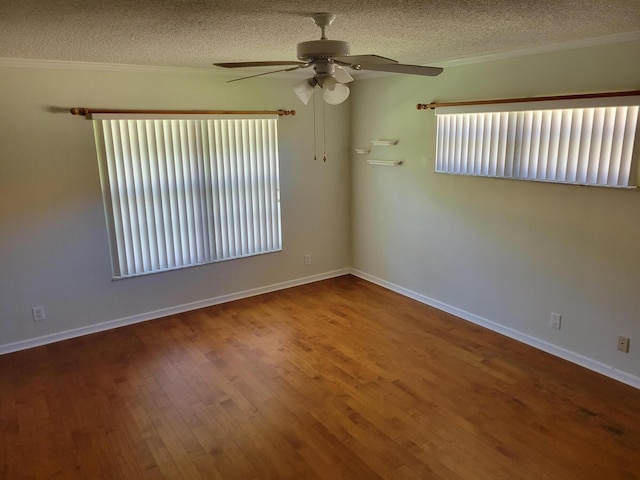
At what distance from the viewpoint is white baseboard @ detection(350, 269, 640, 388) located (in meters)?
3.27

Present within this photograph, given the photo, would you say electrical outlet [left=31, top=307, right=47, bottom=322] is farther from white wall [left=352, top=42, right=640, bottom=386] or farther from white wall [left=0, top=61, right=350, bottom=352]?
white wall [left=352, top=42, right=640, bottom=386]

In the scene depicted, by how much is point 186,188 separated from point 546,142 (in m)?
3.09

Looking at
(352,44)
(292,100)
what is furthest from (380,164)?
(352,44)

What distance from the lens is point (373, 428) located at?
281 centimetres

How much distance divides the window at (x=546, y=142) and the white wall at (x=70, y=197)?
1.75 m

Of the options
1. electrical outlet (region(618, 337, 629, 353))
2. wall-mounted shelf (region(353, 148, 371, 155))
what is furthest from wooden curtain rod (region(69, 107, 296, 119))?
electrical outlet (region(618, 337, 629, 353))

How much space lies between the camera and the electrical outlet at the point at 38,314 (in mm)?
3877

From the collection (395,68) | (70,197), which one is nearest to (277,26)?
(395,68)

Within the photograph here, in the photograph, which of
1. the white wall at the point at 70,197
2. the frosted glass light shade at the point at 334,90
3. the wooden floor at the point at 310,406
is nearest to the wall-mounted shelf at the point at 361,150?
the white wall at the point at 70,197

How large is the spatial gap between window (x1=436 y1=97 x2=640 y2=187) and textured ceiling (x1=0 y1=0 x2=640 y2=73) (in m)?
0.48

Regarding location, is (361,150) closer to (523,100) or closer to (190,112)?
(190,112)

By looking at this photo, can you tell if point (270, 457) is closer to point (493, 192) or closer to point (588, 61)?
point (493, 192)

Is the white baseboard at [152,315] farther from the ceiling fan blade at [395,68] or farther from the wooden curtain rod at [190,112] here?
the ceiling fan blade at [395,68]

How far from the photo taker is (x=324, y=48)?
2.32 metres
